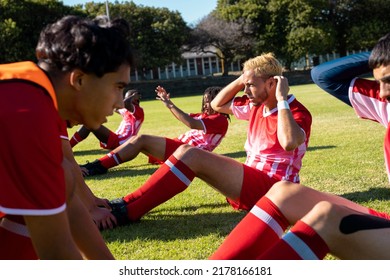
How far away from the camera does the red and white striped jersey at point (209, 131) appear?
7.88m

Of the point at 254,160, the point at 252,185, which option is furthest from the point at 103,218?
the point at 254,160

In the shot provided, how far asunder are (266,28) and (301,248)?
2357 inches

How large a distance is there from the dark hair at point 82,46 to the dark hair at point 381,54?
1631 millimetres

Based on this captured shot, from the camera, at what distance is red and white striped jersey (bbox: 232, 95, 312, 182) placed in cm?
468

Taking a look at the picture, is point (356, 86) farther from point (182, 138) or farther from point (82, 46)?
point (182, 138)

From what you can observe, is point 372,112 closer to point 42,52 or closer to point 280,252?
point 280,252

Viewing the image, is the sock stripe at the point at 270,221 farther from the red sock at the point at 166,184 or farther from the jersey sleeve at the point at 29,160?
the red sock at the point at 166,184

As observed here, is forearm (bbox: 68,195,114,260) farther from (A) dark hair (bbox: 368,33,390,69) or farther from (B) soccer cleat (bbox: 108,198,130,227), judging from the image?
(B) soccer cleat (bbox: 108,198,130,227)

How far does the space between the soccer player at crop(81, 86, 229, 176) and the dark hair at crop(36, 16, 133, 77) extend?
13.8ft

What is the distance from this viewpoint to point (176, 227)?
4.79 m

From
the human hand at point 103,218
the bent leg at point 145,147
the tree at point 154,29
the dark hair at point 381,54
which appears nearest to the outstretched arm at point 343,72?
the dark hair at point 381,54

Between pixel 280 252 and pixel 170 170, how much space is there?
2332 millimetres

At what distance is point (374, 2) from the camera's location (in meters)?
59.1
